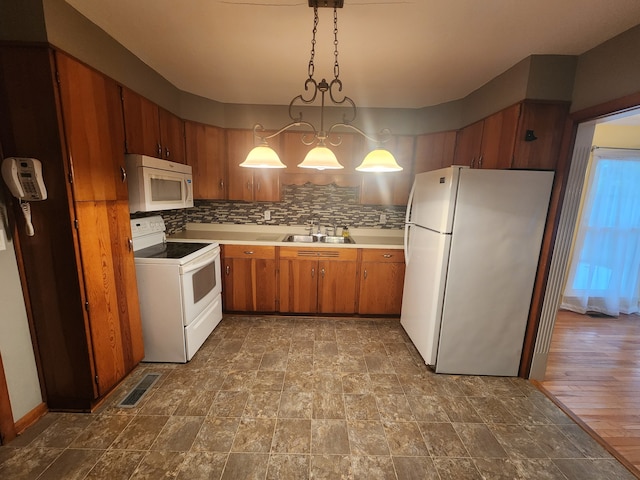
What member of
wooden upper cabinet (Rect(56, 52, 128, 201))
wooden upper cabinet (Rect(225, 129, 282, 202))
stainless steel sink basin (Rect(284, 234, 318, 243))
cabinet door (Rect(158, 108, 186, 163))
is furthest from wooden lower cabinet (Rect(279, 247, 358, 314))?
wooden upper cabinet (Rect(56, 52, 128, 201))

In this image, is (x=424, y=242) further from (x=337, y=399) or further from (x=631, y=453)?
(x=631, y=453)

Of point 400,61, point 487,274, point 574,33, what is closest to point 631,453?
point 487,274

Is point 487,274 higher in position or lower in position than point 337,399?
higher

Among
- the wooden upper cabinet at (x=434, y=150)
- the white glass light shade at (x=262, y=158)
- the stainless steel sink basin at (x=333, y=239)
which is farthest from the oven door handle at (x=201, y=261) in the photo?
the wooden upper cabinet at (x=434, y=150)

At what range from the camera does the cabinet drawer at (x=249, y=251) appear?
9.62 ft

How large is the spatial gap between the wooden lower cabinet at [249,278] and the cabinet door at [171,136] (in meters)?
1.03

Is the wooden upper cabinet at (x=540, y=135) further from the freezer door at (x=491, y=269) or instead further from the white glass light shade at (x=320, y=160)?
the white glass light shade at (x=320, y=160)

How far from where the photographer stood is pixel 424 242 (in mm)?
2334

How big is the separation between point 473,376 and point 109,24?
140 inches

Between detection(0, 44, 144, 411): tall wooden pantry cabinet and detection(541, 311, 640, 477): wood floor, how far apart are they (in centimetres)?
320

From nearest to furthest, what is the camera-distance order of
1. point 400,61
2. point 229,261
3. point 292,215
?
point 400,61
point 229,261
point 292,215

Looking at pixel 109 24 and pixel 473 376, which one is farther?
pixel 473 376

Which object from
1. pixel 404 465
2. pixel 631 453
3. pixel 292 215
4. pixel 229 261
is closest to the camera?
pixel 404 465

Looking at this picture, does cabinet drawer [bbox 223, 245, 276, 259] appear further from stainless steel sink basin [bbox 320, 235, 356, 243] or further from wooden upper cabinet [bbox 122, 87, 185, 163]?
wooden upper cabinet [bbox 122, 87, 185, 163]
